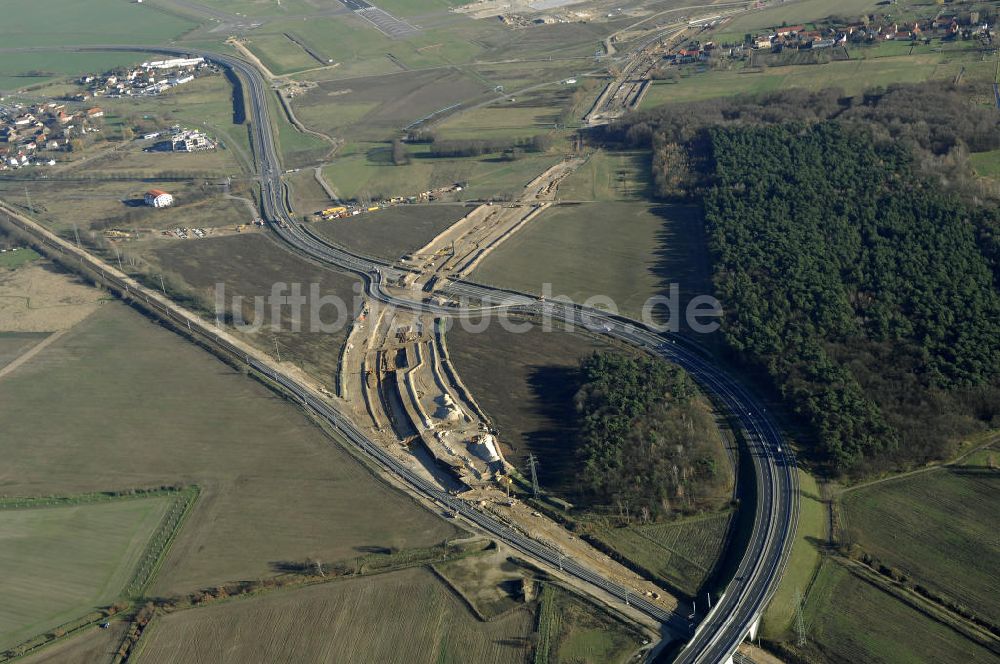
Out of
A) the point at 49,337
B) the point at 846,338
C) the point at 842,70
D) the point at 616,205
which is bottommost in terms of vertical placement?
the point at 49,337

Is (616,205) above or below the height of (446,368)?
above

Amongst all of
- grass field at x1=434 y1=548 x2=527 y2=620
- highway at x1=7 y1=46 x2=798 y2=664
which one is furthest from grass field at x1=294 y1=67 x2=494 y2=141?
grass field at x1=434 y1=548 x2=527 y2=620

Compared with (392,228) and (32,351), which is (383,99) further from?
(32,351)

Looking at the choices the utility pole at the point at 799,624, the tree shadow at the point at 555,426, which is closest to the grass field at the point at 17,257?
the tree shadow at the point at 555,426

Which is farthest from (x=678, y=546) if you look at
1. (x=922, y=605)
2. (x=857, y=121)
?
(x=857, y=121)

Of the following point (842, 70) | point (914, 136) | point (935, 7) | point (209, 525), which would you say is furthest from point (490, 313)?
point (935, 7)

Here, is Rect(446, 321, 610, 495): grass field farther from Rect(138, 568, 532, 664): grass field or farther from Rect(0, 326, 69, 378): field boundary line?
Rect(0, 326, 69, 378): field boundary line

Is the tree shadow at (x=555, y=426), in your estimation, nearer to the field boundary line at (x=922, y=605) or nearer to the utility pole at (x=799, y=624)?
the utility pole at (x=799, y=624)

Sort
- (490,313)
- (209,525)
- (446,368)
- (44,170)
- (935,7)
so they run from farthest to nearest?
(935,7)
(44,170)
(490,313)
(446,368)
(209,525)

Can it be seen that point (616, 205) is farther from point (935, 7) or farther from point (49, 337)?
point (935, 7)
